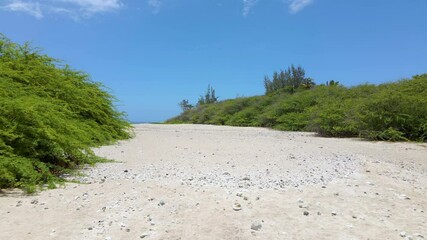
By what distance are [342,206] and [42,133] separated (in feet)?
14.3

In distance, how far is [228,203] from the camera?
4289mm

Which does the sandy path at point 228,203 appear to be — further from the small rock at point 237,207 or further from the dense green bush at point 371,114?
the dense green bush at point 371,114

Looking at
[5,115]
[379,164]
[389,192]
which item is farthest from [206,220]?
[379,164]

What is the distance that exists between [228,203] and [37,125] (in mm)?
3345

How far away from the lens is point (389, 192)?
4852mm

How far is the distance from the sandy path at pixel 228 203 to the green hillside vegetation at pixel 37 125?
383mm

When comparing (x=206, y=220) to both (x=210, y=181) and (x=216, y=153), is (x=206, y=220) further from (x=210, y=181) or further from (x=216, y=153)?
(x=216, y=153)

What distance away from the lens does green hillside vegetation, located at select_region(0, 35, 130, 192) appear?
5.27m

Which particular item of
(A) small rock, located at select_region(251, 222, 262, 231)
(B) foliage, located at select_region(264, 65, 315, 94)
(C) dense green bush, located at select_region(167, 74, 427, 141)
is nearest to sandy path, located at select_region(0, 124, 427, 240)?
(A) small rock, located at select_region(251, 222, 262, 231)

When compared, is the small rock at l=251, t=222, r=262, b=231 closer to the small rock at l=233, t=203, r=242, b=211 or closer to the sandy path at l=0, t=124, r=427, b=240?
the sandy path at l=0, t=124, r=427, b=240

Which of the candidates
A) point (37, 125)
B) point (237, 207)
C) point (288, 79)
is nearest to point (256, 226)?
point (237, 207)

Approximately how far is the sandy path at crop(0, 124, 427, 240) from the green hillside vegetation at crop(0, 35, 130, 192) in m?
0.38

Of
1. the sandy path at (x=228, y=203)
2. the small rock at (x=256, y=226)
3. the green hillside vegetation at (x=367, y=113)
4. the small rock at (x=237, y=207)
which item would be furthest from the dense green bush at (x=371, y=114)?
the small rock at (x=256, y=226)

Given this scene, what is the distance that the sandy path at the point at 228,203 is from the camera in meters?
3.62
